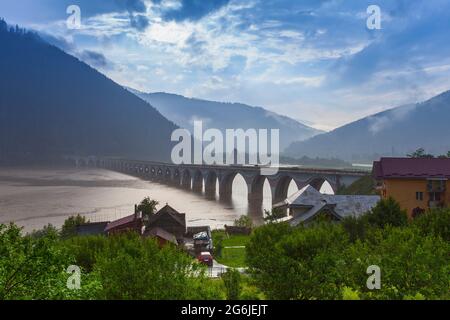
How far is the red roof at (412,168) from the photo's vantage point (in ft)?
185

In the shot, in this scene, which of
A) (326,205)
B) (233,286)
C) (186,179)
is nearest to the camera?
(233,286)

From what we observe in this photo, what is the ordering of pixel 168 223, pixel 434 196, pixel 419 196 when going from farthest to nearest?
pixel 168 223, pixel 419 196, pixel 434 196

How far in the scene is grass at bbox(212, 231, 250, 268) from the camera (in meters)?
43.6

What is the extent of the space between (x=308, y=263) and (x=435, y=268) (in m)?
6.01

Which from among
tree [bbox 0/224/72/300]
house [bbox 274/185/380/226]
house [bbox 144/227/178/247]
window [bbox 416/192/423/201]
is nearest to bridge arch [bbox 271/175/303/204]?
window [bbox 416/192/423/201]

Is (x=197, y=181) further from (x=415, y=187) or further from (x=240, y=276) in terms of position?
(x=240, y=276)

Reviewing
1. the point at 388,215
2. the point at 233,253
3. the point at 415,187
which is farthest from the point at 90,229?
the point at 415,187

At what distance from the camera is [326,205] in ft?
163

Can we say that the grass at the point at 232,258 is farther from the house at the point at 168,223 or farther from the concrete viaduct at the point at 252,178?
the concrete viaduct at the point at 252,178

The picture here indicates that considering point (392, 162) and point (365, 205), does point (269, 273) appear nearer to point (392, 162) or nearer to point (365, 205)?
point (365, 205)

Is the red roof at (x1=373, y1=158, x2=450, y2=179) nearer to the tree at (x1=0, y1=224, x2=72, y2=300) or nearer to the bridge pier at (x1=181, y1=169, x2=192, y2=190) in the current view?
the tree at (x1=0, y1=224, x2=72, y2=300)

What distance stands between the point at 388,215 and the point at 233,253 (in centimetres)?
1830

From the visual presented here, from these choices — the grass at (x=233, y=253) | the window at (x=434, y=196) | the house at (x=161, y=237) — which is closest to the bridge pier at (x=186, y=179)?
the grass at (x=233, y=253)

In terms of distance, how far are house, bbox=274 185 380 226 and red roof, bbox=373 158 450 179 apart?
13.8 feet
